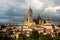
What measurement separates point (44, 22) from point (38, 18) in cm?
339

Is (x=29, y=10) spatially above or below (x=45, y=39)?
above

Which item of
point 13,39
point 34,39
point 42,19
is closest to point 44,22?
point 42,19

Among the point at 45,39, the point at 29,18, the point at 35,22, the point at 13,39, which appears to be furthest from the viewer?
the point at 35,22

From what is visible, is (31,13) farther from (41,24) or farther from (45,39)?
(45,39)

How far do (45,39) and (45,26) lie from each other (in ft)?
228

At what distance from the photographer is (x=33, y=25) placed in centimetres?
13300

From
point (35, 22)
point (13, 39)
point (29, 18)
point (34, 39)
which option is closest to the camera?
point (34, 39)

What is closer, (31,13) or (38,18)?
(31,13)

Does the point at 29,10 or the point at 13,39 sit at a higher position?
the point at 29,10

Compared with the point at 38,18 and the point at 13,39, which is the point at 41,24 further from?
the point at 13,39

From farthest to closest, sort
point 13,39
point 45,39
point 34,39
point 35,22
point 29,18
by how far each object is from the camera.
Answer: point 35,22 < point 29,18 < point 13,39 < point 34,39 < point 45,39

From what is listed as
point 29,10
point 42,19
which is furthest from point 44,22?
point 29,10

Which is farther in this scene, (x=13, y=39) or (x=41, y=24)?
(x=41, y=24)

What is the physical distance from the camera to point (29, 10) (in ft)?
439
